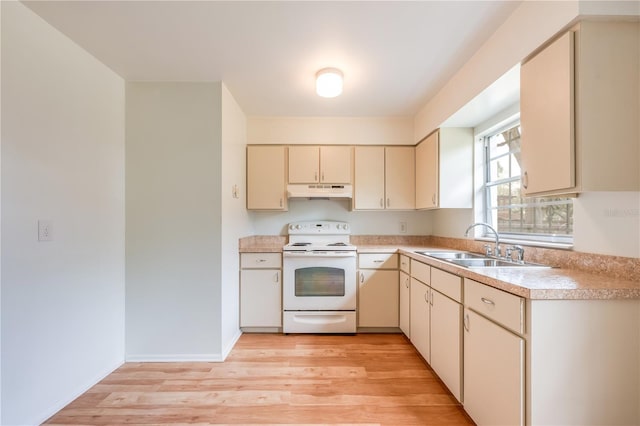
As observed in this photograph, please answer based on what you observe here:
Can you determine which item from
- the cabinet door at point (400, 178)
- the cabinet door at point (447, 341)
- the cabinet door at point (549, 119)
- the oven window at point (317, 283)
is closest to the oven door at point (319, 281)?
the oven window at point (317, 283)

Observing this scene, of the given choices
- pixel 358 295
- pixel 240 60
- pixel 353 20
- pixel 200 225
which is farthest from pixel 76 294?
pixel 353 20

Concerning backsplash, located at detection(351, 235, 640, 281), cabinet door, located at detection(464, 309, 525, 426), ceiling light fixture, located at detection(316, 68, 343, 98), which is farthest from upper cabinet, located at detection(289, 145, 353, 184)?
cabinet door, located at detection(464, 309, 525, 426)

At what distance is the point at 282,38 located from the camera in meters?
1.76

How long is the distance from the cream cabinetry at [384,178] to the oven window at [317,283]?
2.76ft

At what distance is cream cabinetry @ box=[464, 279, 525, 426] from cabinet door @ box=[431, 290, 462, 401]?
0.06 m

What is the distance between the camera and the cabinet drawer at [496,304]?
1.19m

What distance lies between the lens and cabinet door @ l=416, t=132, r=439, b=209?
8.96ft

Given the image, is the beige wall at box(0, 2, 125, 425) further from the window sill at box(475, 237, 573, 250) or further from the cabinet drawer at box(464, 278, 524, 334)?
the window sill at box(475, 237, 573, 250)

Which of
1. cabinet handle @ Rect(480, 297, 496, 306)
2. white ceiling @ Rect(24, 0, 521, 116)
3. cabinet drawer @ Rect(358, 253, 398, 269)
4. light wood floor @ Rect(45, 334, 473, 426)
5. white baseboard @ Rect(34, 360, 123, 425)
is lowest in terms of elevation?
light wood floor @ Rect(45, 334, 473, 426)

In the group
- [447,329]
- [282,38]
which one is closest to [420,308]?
[447,329]

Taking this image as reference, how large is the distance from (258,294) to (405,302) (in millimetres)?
1466

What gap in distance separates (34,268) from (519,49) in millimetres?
2998

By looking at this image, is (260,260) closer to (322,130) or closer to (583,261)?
(322,130)

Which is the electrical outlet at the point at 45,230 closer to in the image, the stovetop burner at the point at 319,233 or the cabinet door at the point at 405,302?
the stovetop burner at the point at 319,233
